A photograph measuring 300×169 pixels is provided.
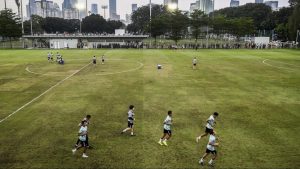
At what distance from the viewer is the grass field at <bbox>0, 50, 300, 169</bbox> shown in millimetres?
15766

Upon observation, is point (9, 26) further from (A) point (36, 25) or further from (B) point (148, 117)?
(B) point (148, 117)

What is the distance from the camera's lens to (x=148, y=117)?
22562 mm

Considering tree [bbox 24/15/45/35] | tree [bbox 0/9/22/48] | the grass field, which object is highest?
tree [bbox 24/15/45/35]

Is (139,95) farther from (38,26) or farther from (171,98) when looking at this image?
(38,26)

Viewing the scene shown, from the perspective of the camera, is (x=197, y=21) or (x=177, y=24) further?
(x=197, y=21)

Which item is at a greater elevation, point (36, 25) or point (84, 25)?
point (84, 25)

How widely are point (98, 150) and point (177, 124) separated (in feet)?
22.1

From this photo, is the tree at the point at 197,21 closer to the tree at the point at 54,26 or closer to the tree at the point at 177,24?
the tree at the point at 177,24

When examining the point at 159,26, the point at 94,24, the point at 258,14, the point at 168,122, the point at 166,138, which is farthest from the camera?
the point at 94,24

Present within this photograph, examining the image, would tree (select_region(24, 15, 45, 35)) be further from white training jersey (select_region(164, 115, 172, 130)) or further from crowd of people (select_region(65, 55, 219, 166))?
white training jersey (select_region(164, 115, 172, 130))

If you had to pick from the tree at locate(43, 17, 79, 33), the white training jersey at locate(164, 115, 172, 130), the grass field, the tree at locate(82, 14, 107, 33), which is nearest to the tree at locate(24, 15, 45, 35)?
the tree at locate(43, 17, 79, 33)

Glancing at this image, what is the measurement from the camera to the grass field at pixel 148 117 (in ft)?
51.7

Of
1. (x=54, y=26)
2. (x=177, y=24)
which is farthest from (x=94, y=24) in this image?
(x=177, y=24)

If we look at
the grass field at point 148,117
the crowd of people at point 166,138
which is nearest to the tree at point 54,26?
the grass field at point 148,117
